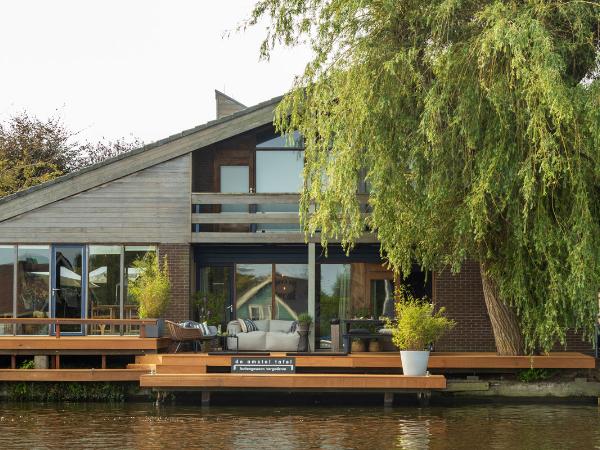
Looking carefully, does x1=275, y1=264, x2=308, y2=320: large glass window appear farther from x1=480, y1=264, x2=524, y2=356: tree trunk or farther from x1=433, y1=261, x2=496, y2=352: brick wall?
x1=480, y1=264, x2=524, y2=356: tree trunk

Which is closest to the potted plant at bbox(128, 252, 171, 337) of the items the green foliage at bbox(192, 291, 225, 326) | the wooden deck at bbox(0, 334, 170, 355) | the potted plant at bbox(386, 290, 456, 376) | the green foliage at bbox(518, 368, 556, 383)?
the wooden deck at bbox(0, 334, 170, 355)

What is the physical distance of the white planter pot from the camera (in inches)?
713

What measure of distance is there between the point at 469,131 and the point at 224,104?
10562 millimetres

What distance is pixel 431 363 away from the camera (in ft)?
62.7

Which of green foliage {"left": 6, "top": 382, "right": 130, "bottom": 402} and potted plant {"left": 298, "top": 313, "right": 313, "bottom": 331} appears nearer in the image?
green foliage {"left": 6, "top": 382, "right": 130, "bottom": 402}

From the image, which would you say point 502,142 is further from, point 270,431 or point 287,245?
point 287,245

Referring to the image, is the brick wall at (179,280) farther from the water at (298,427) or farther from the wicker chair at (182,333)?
the water at (298,427)

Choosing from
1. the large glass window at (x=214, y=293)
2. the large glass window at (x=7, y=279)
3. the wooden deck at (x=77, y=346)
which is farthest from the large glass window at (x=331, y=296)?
the large glass window at (x=7, y=279)

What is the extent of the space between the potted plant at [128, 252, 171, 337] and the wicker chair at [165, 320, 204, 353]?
0.99 feet

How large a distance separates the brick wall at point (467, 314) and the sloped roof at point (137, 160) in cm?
508

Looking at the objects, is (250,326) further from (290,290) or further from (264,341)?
(290,290)

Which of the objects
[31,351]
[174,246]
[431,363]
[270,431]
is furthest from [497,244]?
[31,351]

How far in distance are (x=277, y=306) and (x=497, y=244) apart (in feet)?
21.2

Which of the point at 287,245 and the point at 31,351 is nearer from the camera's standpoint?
the point at 31,351
